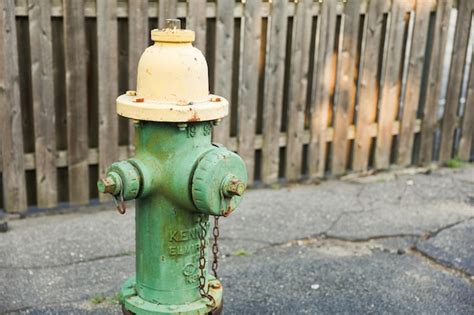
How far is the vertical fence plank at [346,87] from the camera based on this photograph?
Result: 489 centimetres

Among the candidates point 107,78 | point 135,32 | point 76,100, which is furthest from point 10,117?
point 135,32

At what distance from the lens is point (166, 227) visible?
237cm

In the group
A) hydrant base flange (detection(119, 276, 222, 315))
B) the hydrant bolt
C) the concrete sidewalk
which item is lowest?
the concrete sidewalk

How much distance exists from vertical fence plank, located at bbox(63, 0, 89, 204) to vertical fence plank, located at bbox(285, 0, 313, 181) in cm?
154

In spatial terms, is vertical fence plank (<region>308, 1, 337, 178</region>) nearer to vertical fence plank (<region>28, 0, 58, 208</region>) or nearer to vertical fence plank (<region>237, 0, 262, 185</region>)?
vertical fence plank (<region>237, 0, 262, 185</region>)

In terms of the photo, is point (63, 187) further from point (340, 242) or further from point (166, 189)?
point (166, 189)

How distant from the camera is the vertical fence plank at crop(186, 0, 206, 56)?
169 inches

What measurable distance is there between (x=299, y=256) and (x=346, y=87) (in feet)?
5.77

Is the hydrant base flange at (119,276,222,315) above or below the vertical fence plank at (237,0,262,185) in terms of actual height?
below

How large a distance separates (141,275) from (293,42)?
2.71m

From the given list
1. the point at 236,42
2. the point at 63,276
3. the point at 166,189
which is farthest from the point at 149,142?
the point at 236,42

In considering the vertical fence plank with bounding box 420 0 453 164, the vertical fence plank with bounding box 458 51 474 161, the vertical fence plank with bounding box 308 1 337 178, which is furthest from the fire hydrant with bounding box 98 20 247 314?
the vertical fence plank with bounding box 458 51 474 161

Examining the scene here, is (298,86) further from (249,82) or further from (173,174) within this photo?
(173,174)

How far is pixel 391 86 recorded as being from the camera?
5.23m
